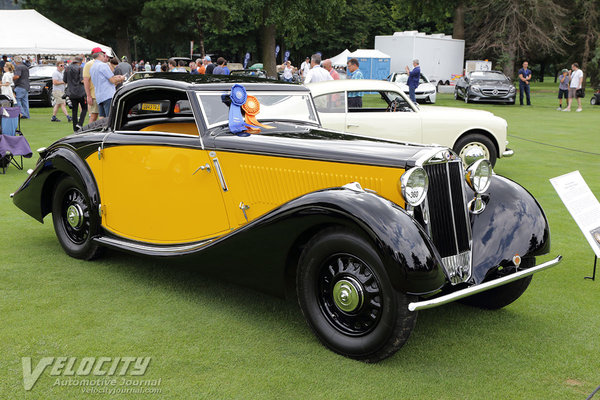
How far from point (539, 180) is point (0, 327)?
325 inches

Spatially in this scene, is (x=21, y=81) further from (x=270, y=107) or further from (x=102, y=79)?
(x=270, y=107)

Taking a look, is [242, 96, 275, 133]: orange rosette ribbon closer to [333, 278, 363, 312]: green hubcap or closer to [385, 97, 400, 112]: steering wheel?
[333, 278, 363, 312]: green hubcap

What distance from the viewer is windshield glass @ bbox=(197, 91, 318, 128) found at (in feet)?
15.6

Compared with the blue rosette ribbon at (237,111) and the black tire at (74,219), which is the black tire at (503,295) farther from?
the black tire at (74,219)

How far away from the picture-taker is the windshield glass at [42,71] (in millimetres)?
21281

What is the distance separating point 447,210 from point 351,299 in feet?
3.07

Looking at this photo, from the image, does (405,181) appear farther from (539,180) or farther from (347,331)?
(539,180)

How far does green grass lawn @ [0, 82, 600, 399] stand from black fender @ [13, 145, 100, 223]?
449 millimetres

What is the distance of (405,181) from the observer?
3.66m

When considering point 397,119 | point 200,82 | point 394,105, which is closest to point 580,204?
point 200,82

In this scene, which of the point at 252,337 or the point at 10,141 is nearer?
the point at 252,337

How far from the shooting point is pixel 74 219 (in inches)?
221

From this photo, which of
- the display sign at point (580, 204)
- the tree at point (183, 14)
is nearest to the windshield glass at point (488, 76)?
the tree at point (183, 14)

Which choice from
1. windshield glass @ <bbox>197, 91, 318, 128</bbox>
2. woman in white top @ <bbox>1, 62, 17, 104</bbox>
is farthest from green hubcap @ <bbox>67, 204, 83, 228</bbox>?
woman in white top @ <bbox>1, 62, 17, 104</bbox>
